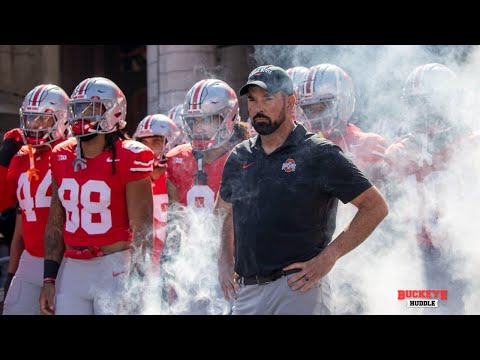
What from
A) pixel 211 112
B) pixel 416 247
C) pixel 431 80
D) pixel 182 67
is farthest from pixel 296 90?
pixel 182 67

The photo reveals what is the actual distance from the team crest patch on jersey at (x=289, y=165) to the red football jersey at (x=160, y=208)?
2175 mm

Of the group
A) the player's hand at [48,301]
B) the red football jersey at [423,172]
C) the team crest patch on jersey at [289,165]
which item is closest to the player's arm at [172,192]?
the player's hand at [48,301]

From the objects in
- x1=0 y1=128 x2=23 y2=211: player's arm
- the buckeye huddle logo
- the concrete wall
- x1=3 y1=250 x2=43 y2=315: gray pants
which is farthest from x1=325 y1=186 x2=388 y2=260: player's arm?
the concrete wall

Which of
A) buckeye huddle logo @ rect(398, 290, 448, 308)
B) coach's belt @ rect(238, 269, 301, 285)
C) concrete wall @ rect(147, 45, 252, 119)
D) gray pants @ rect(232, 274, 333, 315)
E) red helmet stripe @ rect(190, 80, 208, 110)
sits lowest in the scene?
buckeye huddle logo @ rect(398, 290, 448, 308)

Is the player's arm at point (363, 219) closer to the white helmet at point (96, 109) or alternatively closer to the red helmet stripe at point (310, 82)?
the white helmet at point (96, 109)

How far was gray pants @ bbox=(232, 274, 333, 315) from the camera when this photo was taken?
3.31 m

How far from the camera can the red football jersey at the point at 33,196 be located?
4.69 metres

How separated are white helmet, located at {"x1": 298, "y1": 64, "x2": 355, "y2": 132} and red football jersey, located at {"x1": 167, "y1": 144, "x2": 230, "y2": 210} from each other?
725 millimetres

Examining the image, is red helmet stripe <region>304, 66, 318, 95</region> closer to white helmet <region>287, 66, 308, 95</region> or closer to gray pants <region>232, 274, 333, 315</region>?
white helmet <region>287, 66, 308, 95</region>

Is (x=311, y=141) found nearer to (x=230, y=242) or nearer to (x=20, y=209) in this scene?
(x=230, y=242)

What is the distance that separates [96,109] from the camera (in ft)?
14.4

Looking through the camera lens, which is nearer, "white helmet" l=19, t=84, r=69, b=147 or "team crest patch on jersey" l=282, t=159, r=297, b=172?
"team crest patch on jersey" l=282, t=159, r=297, b=172

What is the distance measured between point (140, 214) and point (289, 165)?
113cm
